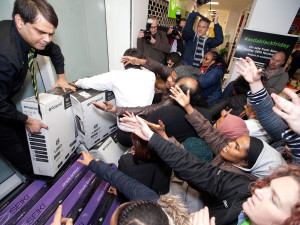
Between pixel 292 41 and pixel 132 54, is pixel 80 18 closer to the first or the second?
pixel 132 54

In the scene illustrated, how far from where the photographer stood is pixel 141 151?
100cm

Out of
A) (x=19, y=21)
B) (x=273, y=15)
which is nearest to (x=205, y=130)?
(x=19, y=21)

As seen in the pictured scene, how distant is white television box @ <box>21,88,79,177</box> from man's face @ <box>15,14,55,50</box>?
1.32 ft

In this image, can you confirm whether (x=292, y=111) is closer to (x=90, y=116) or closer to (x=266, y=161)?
(x=266, y=161)

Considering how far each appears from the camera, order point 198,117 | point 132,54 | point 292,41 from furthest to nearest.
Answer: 1. point 292,41
2. point 132,54
3. point 198,117

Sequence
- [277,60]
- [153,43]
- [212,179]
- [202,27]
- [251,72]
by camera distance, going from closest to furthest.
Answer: [212,179]
[251,72]
[277,60]
[202,27]
[153,43]

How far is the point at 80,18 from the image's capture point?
5.46ft

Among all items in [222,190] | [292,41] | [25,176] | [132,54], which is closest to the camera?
[222,190]

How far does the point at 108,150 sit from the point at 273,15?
3.45 metres

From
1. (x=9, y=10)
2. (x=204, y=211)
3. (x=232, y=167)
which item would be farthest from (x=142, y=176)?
(x=9, y=10)

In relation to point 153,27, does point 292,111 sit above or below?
below

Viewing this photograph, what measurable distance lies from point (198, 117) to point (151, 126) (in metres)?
0.43

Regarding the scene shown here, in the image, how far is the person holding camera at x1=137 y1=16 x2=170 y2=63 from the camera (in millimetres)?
2430

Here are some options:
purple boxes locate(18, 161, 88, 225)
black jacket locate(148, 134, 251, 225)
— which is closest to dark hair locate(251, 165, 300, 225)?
black jacket locate(148, 134, 251, 225)
